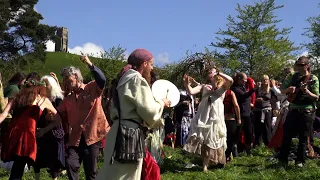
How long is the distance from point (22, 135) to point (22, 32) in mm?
53505

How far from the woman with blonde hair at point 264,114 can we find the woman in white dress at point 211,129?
3371 mm

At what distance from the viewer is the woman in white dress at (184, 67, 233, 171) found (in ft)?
29.5

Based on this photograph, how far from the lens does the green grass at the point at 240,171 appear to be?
8.20m

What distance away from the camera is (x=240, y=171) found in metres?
8.95

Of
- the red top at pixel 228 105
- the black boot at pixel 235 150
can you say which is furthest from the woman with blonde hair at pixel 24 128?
the black boot at pixel 235 150

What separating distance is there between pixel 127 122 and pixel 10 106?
232cm

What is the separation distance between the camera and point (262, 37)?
1639 inches

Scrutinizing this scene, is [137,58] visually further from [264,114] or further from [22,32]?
[22,32]

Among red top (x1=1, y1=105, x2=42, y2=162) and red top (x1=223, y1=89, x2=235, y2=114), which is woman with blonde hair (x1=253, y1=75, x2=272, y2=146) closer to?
red top (x1=223, y1=89, x2=235, y2=114)

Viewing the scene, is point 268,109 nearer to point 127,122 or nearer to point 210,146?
point 210,146

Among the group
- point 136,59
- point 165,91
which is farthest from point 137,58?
point 165,91

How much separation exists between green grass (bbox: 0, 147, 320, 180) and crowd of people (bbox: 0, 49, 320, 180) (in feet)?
0.87

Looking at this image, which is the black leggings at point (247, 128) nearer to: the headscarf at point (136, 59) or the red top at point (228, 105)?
the red top at point (228, 105)

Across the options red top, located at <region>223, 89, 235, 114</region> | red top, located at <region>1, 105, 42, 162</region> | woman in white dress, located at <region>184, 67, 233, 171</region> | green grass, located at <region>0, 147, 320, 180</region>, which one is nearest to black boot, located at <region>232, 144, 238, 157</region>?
green grass, located at <region>0, 147, 320, 180</region>
